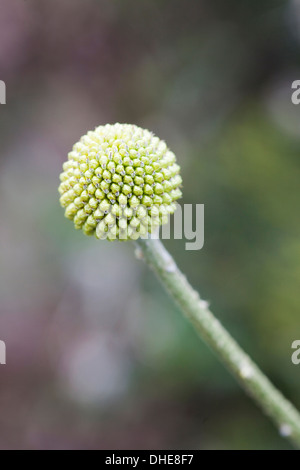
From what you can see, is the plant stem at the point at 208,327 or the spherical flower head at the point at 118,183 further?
the plant stem at the point at 208,327

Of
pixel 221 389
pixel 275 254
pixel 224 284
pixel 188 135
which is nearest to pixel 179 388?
pixel 221 389

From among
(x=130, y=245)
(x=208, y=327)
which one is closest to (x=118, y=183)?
(x=208, y=327)

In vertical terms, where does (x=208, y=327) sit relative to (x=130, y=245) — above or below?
below

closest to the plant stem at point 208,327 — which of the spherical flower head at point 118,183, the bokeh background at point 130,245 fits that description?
the spherical flower head at point 118,183

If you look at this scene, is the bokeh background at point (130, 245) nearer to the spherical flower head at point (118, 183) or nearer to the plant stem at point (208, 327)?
the plant stem at point (208, 327)

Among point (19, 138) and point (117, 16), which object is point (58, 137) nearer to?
point (19, 138)

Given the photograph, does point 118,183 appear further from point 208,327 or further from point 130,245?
point 130,245
